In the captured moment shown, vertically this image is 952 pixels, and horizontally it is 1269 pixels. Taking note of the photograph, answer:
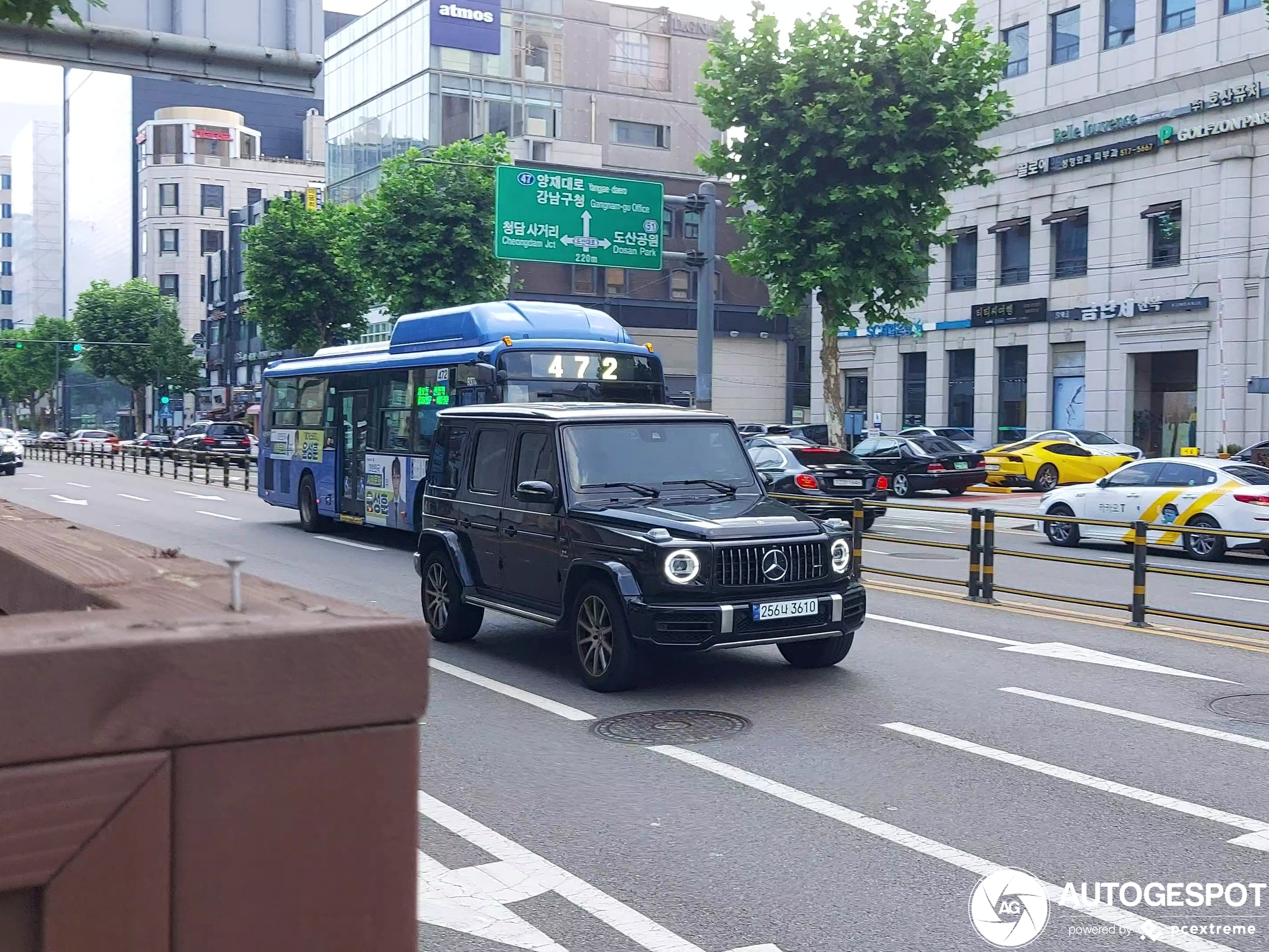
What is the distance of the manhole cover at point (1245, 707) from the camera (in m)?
8.33

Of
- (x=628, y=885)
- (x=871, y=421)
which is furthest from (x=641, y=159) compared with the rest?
(x=628, y=885)

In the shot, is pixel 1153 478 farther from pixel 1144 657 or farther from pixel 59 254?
pixel 59 254

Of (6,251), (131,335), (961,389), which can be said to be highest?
(6,251)

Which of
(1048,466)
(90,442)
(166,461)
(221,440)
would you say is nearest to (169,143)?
(90,442)

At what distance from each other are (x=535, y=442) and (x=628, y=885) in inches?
224

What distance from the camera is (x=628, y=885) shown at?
17.3 feet

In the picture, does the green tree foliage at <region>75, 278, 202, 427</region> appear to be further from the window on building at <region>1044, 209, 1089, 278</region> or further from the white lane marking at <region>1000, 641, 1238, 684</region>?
the white lane marking at <region>1000, 641, 1238, 684</region>

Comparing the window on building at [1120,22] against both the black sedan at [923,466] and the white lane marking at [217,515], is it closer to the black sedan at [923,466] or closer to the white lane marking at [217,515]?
the black sedan at [923,466]

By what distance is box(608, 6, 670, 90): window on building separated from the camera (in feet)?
242

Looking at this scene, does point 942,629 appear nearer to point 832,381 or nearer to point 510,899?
point 510,899

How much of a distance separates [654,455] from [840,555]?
1685 millimetres

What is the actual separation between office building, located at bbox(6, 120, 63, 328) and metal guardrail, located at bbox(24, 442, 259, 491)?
89133 mm

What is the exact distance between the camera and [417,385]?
62.4 feet

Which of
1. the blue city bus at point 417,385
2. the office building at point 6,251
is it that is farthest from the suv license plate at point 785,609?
the office building at point 6,251
